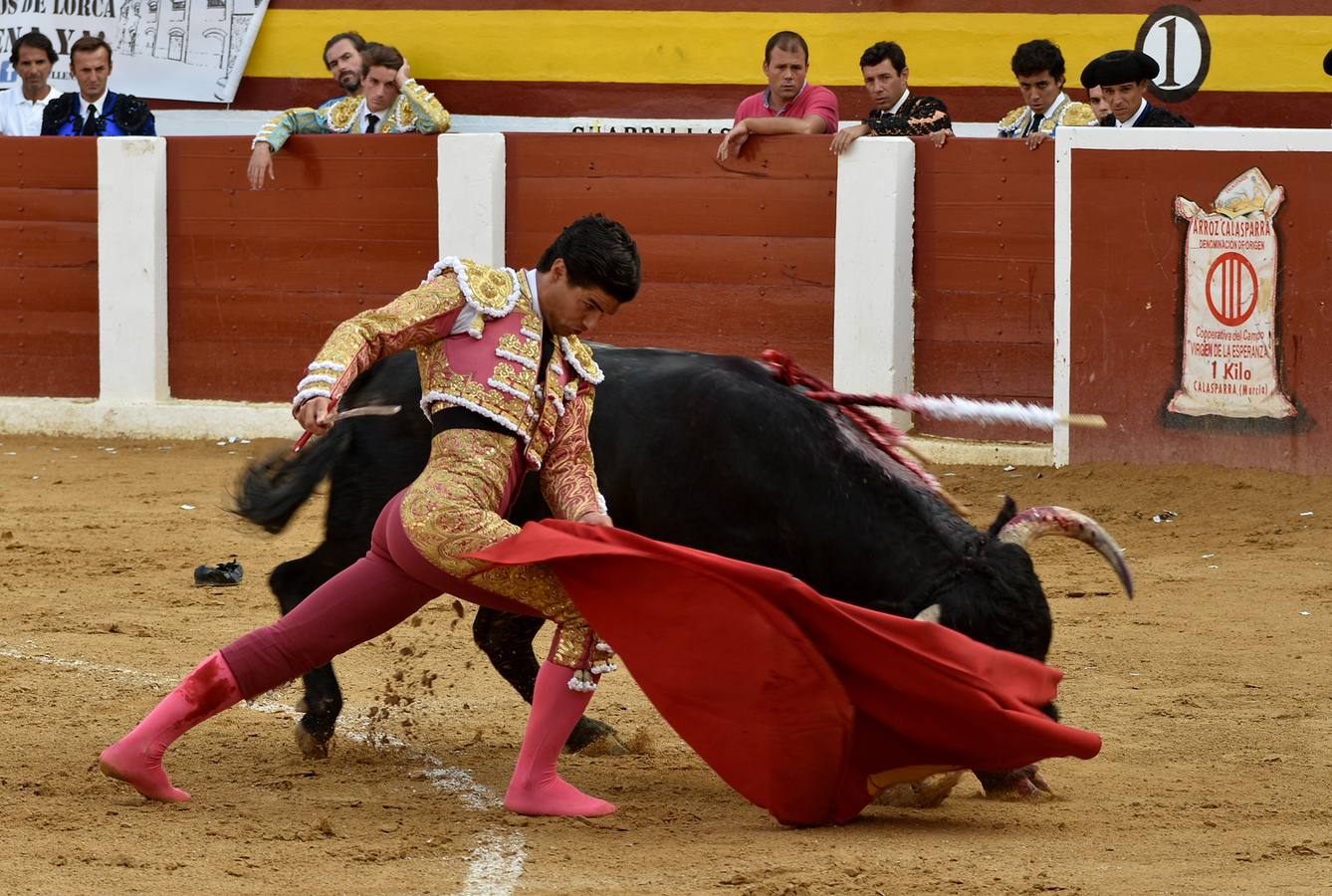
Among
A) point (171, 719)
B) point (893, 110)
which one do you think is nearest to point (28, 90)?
point (893, 110)

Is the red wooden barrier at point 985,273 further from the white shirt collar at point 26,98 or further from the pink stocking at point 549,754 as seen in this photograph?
the pink stocking at point 549,754

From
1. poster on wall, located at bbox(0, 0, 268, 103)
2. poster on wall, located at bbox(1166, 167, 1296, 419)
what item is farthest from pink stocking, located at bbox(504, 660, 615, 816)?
poster on wall, located at bbox(0, 0, 268, 103)

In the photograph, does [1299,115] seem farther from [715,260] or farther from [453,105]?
[453,105]

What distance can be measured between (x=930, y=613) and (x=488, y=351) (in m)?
0.82

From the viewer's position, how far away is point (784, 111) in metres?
7.29

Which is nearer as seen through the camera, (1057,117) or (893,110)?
(1057,117)

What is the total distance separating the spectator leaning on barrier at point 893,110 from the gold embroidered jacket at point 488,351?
4.18 meters

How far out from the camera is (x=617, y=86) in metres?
8.49

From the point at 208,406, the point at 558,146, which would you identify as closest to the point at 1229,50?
the point at 558,146

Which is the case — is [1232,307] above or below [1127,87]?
below

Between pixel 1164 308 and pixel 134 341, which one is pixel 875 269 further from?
pixel 134 341

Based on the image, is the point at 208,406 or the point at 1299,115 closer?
the point at 1299,115

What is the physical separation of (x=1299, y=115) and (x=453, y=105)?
3637 mm

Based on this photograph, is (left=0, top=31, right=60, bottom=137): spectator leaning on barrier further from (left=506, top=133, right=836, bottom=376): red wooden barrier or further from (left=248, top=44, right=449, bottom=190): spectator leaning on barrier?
(left=506, top=133, right=836, bottom=376): red wooden barrier
